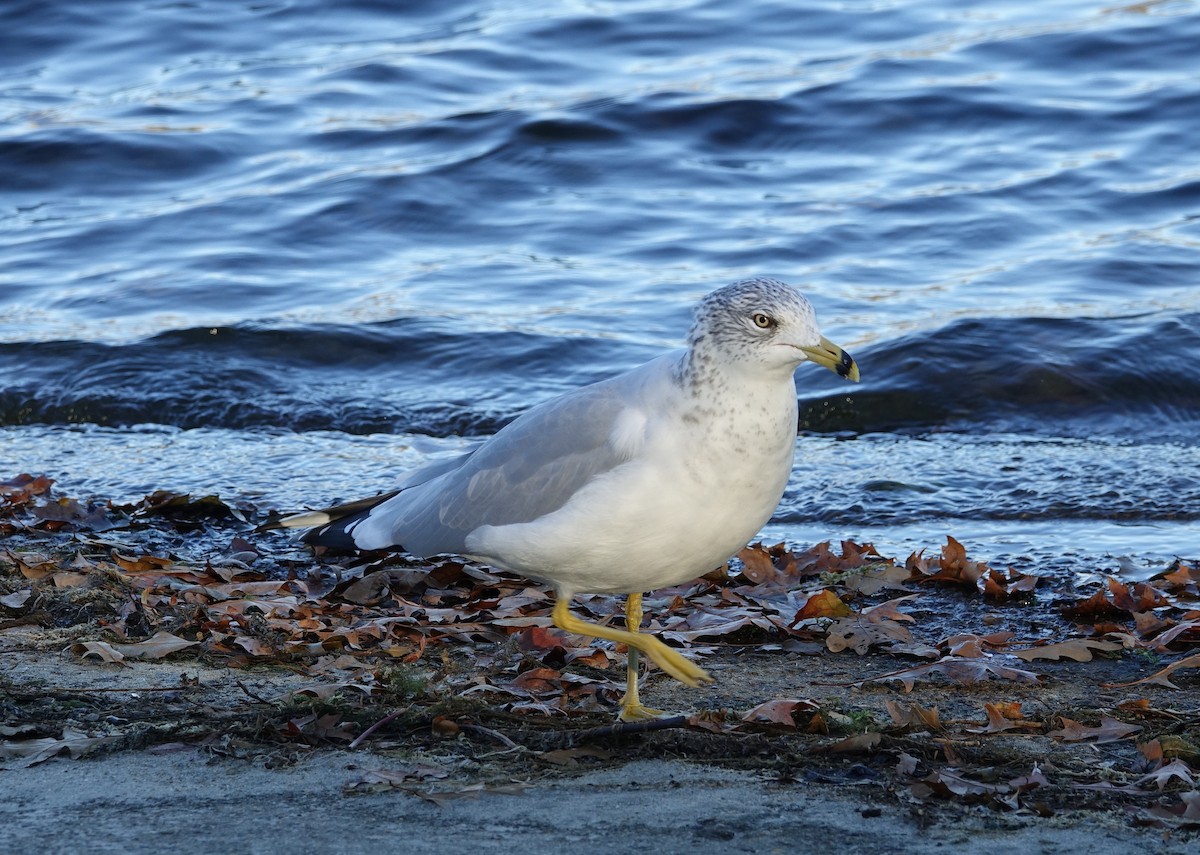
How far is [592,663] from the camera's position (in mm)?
4844

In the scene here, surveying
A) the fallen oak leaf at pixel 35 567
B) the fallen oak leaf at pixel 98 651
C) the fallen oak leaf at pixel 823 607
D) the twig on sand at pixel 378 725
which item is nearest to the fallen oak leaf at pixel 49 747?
the twig on sand at pixel 378 725

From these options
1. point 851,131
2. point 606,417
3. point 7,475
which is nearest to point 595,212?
point 851,131

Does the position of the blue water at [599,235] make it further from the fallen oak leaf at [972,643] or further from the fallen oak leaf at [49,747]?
the fallen oak leaf at [49,747]

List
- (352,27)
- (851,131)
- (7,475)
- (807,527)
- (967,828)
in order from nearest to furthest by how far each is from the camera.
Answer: (967,828) < (807,527) < (7,475) < (851,131) < (352,27)

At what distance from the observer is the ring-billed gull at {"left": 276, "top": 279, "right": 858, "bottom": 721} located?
408 cm

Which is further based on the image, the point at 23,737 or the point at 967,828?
the point at 23,737

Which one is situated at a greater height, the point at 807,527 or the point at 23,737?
the point at 23,737

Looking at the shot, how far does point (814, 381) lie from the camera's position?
9.30 metres

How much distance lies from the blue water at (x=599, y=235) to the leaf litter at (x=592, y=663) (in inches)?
39.3

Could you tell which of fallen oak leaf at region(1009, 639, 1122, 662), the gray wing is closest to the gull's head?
the gray wing

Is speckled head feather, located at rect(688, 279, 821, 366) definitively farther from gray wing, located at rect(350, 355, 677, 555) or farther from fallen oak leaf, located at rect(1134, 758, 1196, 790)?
fallen oak leaf, located at rect(1134, 758, 1196, 790)

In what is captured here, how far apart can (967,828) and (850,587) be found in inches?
97.7

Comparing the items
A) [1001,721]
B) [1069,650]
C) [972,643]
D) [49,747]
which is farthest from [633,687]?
[49,747]

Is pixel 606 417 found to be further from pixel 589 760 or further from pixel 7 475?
pixel 7 475
